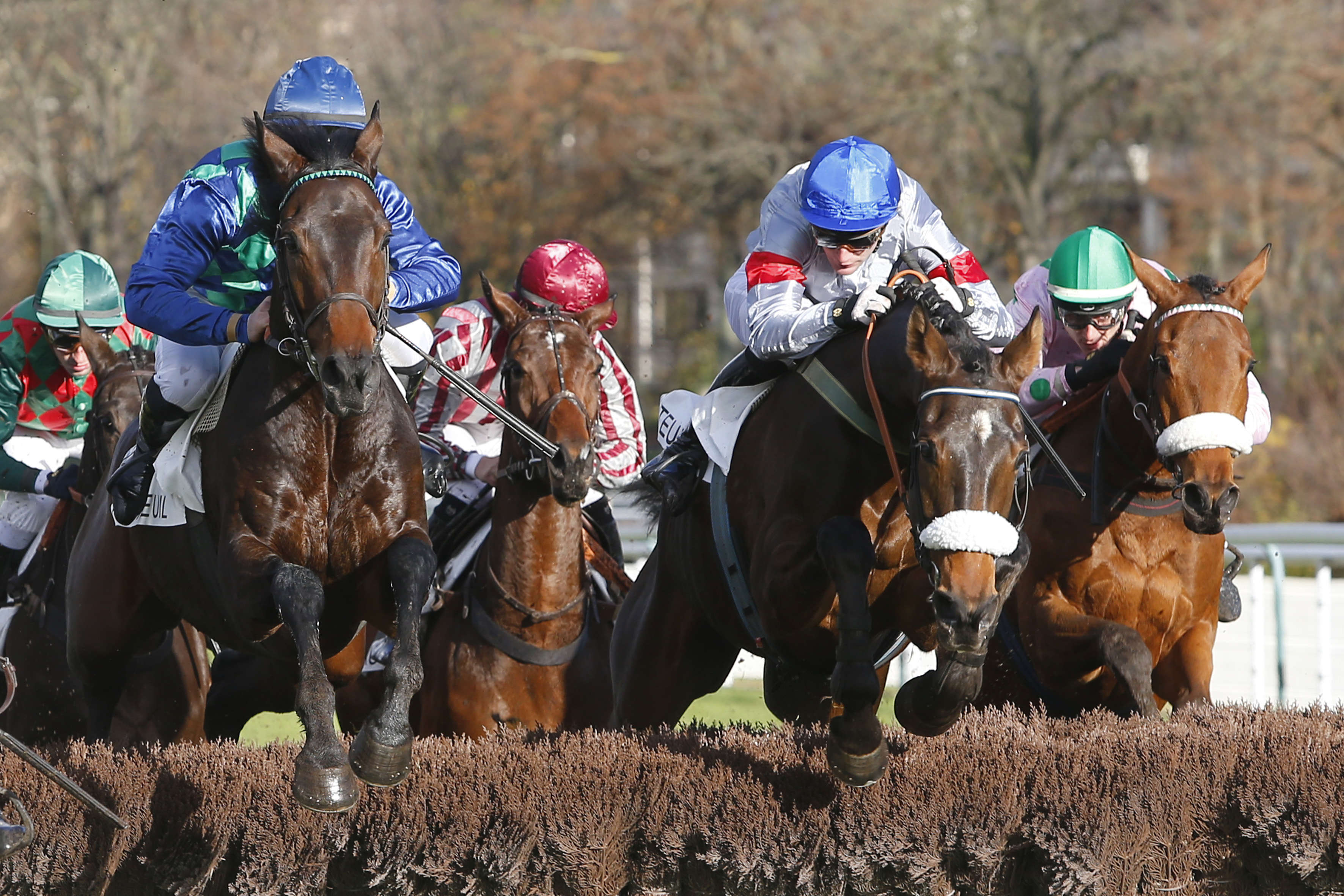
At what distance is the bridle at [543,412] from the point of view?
17.7ft

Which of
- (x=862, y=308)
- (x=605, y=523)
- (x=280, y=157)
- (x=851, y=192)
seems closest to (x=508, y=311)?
(x=605, y=523)

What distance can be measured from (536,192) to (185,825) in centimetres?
2218

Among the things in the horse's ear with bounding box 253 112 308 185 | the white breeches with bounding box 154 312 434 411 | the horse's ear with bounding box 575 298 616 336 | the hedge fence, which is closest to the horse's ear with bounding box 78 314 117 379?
the white breeches with bounding box 154 312 434 411

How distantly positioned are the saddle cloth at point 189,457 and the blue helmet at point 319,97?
67 cm

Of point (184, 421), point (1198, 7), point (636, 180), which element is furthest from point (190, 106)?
point (184, 421)

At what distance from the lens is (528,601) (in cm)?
573

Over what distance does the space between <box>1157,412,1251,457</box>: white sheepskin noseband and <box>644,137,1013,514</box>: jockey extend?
64 cm

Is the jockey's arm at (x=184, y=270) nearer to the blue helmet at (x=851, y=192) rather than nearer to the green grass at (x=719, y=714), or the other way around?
the blue helmet at (x=851, y=192)

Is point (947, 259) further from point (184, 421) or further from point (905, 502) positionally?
point (184, 421)

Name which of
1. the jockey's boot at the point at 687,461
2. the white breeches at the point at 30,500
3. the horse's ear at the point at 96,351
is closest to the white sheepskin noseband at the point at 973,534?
the jockey's boot at the point at 687,461

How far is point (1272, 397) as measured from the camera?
19891 mm

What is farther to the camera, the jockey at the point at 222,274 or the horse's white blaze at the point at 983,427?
the jockey at the point at 222,274

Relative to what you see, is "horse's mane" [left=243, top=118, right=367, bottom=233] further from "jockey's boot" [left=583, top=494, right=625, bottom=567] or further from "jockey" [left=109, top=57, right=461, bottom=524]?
"jockey's boot" [left=583, top=494, right=625, bottom=567]

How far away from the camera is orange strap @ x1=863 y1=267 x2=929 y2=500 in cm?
400
